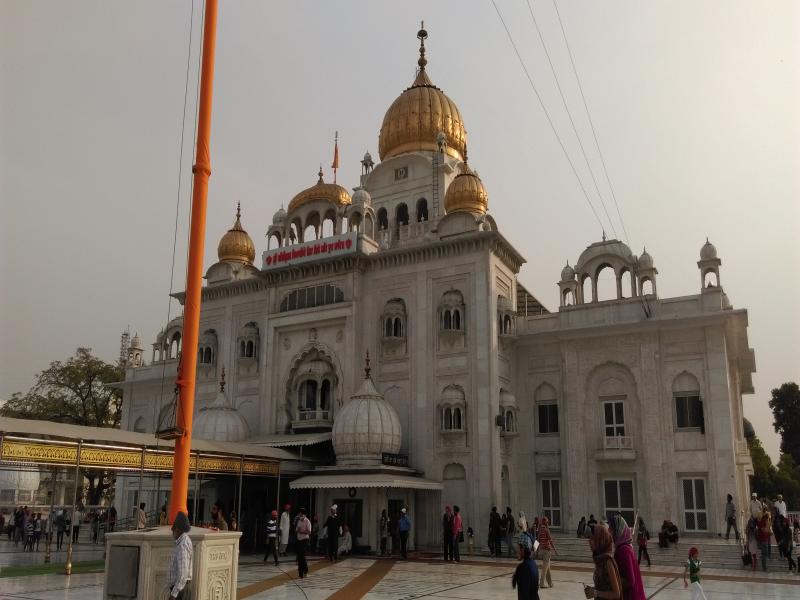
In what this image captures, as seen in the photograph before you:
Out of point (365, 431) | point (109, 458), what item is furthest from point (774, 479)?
point (109, 458)

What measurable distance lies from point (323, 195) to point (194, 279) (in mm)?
20510

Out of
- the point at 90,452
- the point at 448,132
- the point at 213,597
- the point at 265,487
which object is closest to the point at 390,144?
the point at 448,132

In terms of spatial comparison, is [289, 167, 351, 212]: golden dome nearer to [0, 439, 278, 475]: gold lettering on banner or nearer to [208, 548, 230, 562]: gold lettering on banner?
[0, 439, 278, 475]: gold lettering on banner

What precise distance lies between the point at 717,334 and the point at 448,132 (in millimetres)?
14293

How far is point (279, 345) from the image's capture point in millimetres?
28594

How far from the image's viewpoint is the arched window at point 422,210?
30.3 m

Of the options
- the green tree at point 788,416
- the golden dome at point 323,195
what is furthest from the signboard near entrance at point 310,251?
the green tree at point 788,416

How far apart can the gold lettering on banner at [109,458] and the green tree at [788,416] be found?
1865 inches

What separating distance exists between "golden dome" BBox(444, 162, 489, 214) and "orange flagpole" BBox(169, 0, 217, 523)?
15.6 metres

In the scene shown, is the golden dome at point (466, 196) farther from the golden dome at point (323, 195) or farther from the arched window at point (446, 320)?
the golden dome at point (323, 195)

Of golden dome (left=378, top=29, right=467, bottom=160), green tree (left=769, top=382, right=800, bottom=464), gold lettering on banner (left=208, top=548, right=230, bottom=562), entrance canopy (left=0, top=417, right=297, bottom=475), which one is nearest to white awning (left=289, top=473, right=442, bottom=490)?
entrance canopy (left=0, top=417, right=297, bottom=475)

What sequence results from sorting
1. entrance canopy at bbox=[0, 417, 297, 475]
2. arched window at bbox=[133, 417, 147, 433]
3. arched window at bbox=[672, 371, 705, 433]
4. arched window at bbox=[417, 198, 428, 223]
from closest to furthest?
entrance canopy at bbox=[0, 417, 297, 475] < arched window at bbox=[672, 371, 705, 433] < arched window at bbox=[417, 198, 428, 223] < arched window at bbox=[133, 417, 147, 433]

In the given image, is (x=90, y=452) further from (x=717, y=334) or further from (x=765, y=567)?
(x=717, y=334)

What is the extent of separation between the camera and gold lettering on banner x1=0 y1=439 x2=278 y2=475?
13906mm
